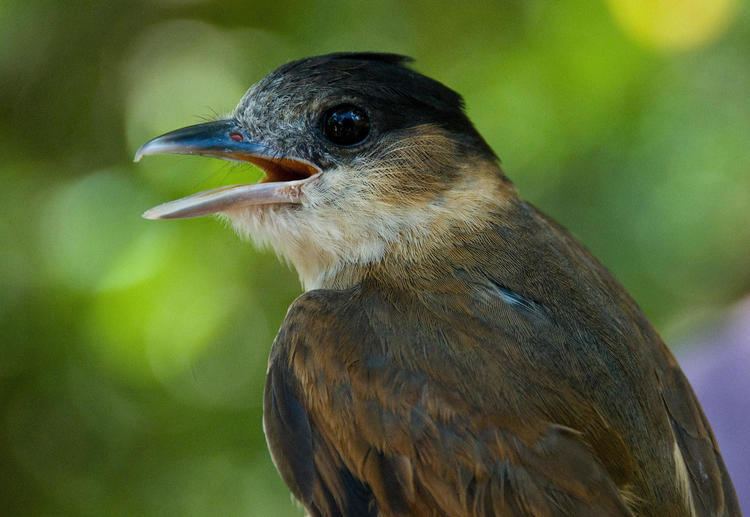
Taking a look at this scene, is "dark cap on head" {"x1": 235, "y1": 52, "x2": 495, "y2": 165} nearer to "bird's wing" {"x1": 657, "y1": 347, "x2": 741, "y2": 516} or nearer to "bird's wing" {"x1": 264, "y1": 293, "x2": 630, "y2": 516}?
"bird's wing" {"x1": 264, "y1": 293, "x2": 630, "y2": 516}

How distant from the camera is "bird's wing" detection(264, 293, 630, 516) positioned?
8.56 ft

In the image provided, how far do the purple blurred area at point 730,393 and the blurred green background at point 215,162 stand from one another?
981mm

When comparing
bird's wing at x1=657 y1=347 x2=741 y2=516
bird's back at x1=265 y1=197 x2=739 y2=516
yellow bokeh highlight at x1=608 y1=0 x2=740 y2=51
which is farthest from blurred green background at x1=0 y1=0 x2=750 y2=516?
bird's wing at x1=657 y1=347 x2=741 y2=516

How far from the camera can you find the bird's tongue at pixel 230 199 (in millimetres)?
3115

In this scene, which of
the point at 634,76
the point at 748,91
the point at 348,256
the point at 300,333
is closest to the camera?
the point at 300,333

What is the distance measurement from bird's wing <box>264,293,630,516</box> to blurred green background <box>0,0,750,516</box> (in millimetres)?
2128

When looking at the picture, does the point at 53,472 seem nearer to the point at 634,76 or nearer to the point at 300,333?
the point at 300,333

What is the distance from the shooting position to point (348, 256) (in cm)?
323

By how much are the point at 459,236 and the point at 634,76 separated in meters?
2.59

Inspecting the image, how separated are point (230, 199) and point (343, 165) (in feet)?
1.31

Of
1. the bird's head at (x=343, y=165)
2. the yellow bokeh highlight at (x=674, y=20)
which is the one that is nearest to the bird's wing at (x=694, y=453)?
the bird's head at (x=343, y=165)

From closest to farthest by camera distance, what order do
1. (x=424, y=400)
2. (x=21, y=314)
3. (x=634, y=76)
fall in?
(x=424, y=400) → (x=21, y=314) → (x=634, y=76)

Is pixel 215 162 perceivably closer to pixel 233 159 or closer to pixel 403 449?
pixel 233 159

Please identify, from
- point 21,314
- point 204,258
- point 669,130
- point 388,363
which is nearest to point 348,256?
point 388,363
